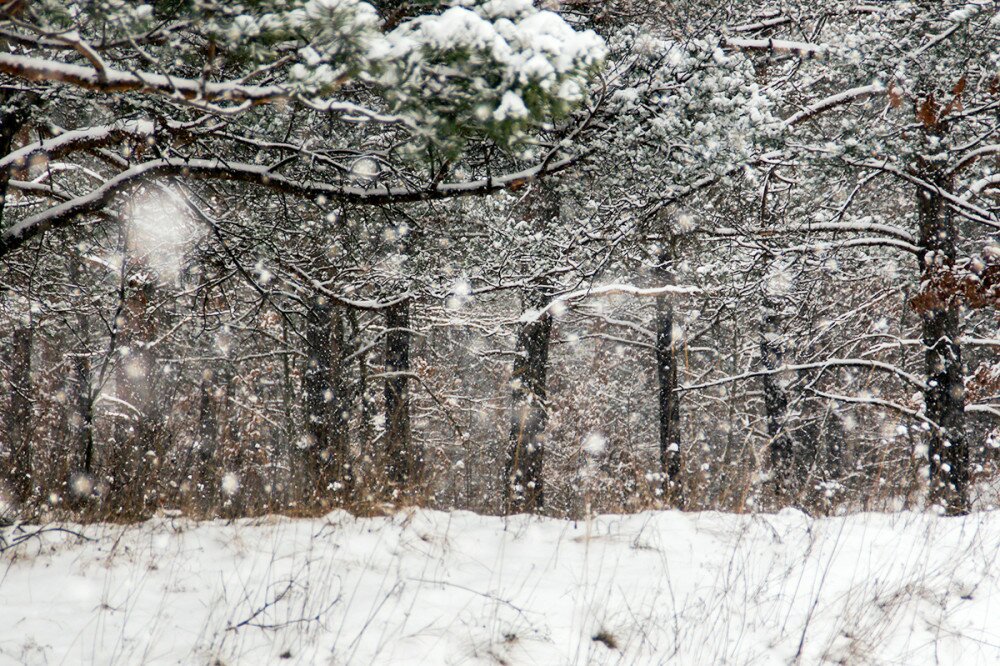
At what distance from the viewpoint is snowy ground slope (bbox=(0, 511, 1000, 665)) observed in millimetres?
3047

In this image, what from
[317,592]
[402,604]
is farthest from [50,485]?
[402,604]

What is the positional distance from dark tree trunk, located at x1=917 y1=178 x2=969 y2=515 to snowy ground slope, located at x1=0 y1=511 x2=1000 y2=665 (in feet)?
8.21

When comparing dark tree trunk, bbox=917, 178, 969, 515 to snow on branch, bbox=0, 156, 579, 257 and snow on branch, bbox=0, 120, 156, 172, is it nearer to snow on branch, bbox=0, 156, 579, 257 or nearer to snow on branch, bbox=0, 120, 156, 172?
snow on branch, bbox=0, 156, 579, 257

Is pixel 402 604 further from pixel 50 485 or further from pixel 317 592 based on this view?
pixel 50 485

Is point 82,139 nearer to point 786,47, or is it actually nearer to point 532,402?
point 532,402

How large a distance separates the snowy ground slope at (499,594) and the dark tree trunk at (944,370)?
2503 mm

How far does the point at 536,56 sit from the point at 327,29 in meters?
0.80

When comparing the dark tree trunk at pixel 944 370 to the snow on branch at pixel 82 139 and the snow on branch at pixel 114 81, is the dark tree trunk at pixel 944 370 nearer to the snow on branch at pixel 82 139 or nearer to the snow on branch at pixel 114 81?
the snow on branch at pixel 114 81

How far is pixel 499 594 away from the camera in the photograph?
11.9 feet

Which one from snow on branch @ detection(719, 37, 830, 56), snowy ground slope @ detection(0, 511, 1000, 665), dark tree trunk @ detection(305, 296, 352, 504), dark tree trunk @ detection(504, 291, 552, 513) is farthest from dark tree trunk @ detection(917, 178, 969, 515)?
dark tree trunk @ detection(305, 296, 352, 504)

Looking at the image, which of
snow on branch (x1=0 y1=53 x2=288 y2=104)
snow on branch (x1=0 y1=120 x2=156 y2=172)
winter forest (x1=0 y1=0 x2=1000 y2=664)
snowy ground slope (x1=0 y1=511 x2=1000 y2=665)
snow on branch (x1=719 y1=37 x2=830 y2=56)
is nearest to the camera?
snow on branch (x1=0 y1=53 x2=288 y2=104)

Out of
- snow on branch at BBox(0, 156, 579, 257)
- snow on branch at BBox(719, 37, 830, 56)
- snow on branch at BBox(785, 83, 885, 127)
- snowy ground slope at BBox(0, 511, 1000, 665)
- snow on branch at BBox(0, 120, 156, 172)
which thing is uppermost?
snow on branch at BBox(719, 37, 830, 56)

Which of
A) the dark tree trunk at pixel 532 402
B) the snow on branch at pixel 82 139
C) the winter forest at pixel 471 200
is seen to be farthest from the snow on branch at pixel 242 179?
the dark tree trunk at pixel 532 402

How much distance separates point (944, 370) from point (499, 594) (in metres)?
6.39
